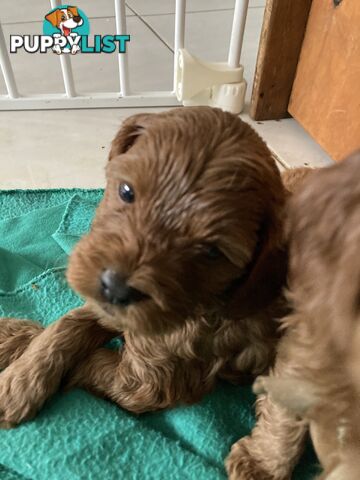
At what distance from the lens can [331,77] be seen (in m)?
2.45

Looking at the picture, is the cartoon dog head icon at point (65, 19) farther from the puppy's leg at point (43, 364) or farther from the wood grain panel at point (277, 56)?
the puppy's leg at point (43, 364)

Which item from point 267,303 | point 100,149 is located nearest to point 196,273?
point 267,303

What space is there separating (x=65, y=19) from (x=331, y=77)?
128 cm

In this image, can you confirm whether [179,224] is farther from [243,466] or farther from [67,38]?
[67,38]

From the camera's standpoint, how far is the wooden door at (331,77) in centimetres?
232

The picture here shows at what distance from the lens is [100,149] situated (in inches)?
104

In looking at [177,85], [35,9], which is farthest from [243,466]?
[35,9]

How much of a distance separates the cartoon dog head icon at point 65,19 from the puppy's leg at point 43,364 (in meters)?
1.70

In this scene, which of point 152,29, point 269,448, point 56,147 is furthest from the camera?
point 152,29

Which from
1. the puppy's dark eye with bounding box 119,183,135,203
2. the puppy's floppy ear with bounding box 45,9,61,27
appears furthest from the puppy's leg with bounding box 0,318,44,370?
the puppy's floppy ear with bounding box 45,9,61,27

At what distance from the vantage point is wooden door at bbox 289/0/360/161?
7.61 feet

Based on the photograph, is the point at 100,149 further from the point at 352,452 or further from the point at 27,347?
the point at 352,452

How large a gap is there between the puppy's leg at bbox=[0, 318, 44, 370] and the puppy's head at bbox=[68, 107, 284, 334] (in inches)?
19.1

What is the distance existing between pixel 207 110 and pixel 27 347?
78 centimetres
